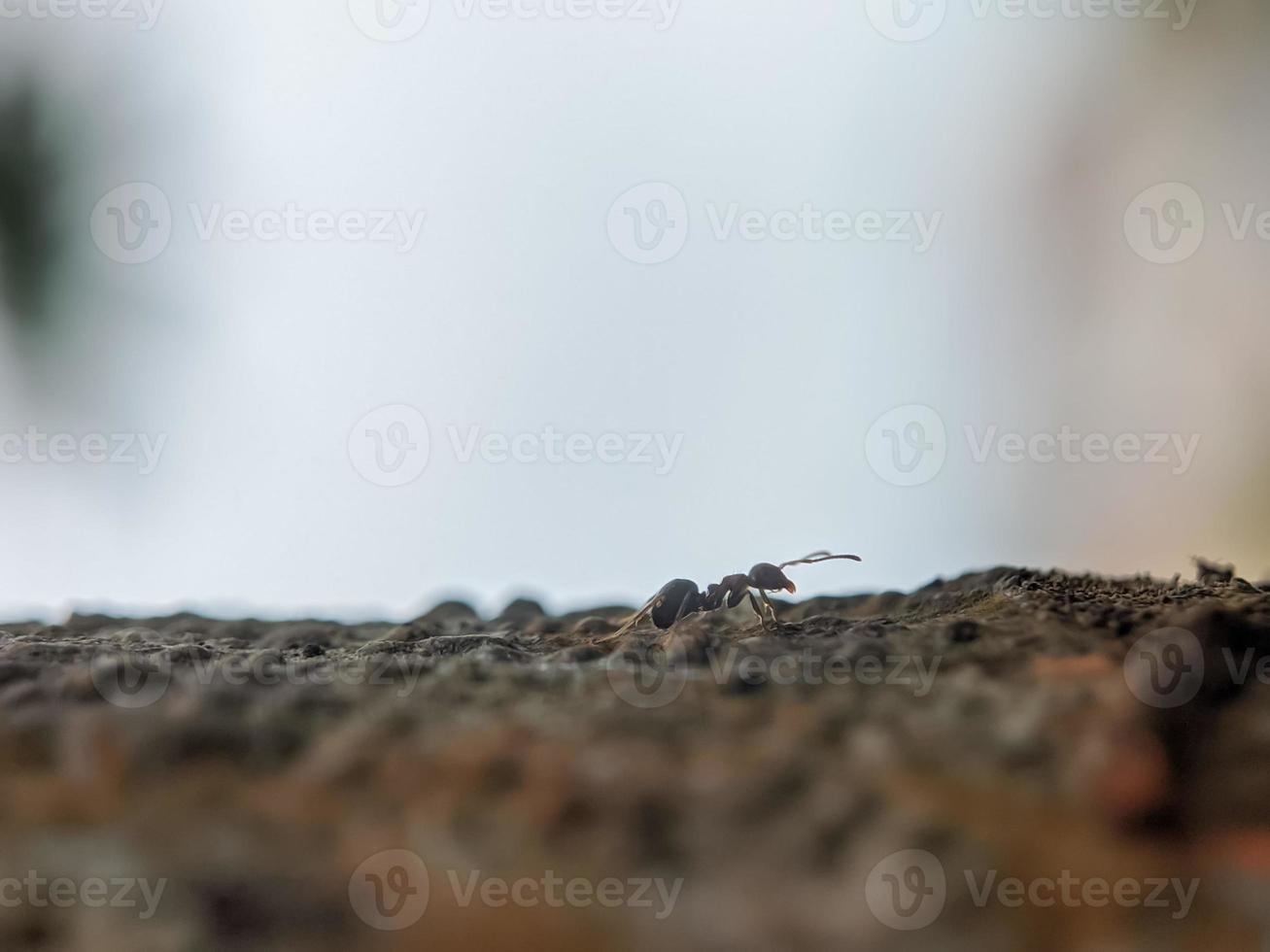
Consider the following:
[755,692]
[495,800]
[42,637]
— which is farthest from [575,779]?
[42,637]

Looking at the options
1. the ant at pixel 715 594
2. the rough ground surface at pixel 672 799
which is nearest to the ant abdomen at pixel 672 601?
the ant at pixel 715 594

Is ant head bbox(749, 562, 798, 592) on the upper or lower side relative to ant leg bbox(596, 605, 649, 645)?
upper

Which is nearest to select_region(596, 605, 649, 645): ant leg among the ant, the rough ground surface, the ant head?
the ant

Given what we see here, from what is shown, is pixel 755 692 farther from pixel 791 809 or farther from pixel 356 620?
pixel 356 620

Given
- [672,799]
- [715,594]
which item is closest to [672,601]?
[715,594]

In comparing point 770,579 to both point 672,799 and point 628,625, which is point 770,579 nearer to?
point 628,625

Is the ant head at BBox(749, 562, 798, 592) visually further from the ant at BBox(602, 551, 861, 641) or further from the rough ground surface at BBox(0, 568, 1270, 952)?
the rough ground surface at BBox(0, 568, 1270, 952)
